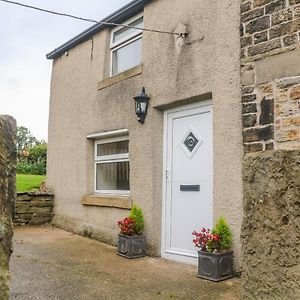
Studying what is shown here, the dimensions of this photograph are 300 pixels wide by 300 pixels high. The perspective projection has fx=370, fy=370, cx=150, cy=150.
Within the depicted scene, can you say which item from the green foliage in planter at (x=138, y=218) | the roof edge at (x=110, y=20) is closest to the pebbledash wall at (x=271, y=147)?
the green foliage in planter at (x=138, y=218)

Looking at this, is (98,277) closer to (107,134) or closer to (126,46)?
(107,134)

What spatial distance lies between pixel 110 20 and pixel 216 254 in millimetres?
4966

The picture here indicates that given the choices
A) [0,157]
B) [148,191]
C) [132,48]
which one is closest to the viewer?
[0,157]

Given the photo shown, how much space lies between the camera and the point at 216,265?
4.32 meters

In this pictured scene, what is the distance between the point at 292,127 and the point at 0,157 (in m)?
2.69

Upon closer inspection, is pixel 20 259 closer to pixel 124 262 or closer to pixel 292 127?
pixel 124 262

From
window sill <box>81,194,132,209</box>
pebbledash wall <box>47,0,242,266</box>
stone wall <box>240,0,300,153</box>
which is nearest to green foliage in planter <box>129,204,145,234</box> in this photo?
pebbledash wall <box>47,0,242,266</box>

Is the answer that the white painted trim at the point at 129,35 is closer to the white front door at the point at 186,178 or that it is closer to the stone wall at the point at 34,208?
the white front door at the point at 186,178

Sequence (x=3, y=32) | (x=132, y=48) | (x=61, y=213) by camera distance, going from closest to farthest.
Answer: (x=132, y=48)
(x=61, y=213)
(x=3, y=32)

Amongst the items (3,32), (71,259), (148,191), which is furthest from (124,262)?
(3,32)

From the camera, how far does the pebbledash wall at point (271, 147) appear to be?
239 cm

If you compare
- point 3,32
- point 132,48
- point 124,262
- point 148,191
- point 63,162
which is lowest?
point 124,262

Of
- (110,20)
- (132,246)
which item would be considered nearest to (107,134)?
(110,20)

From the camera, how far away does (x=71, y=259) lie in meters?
5.44
